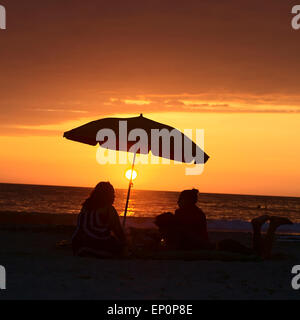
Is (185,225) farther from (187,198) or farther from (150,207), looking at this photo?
(150,207)

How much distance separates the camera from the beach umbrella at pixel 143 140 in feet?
32.3

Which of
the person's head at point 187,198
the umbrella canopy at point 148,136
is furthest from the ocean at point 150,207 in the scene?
the person's head at point 187,198

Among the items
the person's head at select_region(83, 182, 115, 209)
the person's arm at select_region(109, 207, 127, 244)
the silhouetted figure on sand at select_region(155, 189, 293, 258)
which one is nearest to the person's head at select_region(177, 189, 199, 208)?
the silhouetted figure on sand at select_region(155, 189, 293, 258)

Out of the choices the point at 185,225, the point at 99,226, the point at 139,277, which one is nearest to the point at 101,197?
the point at 99,226

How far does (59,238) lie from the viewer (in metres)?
11.8

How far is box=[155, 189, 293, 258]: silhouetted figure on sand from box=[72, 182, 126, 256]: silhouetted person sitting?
890 mm

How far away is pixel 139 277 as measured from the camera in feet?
22.3

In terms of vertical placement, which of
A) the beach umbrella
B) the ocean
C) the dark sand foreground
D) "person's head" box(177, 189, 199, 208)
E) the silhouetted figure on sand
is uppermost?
the beach umbrella

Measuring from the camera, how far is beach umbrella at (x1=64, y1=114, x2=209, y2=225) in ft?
32.3

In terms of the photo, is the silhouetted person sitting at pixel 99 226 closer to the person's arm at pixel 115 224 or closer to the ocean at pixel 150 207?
the person's arm at pixel 115 224

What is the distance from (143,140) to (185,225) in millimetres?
1948

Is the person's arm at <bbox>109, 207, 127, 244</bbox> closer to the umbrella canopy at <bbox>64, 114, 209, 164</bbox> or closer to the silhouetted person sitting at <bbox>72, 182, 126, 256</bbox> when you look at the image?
the silhouetted person sitting at <bbox>72, 182, 126, 256</bbox>
